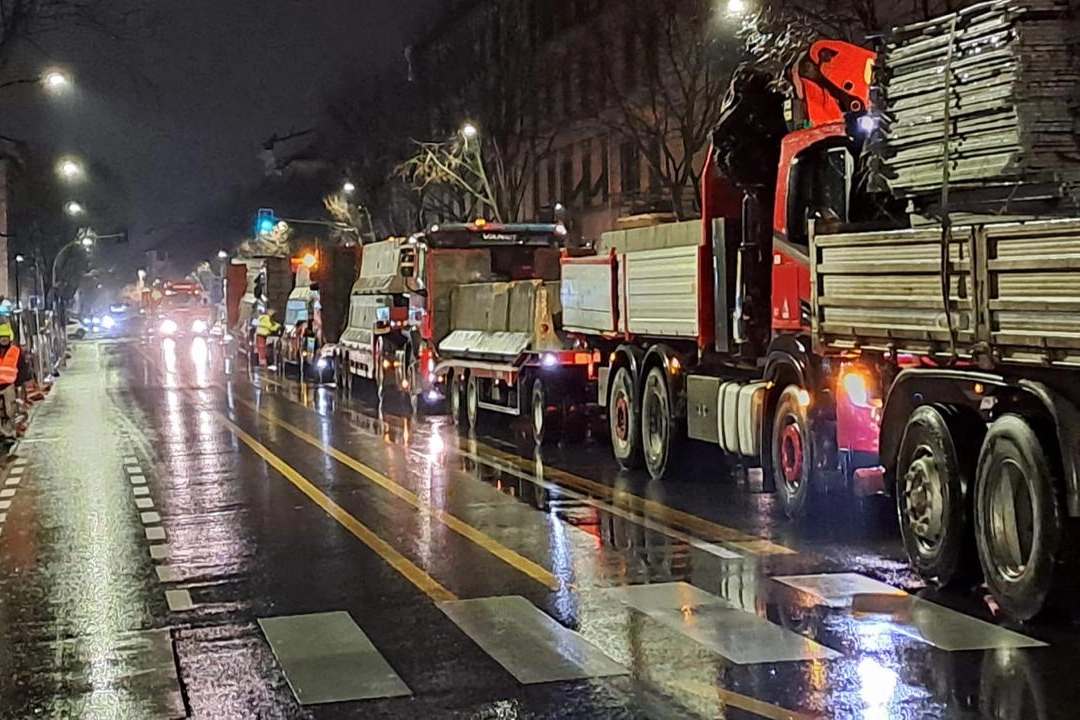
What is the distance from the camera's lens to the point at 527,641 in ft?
30.2

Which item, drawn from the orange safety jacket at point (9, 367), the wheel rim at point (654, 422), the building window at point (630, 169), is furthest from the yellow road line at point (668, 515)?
the building window at point (630, 169)

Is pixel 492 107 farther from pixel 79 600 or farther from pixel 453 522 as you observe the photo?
A: pixel 79 600

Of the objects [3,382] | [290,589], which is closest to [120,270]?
[3,382]

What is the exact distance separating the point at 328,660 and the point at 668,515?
19.8ft

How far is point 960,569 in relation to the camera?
34.1ft

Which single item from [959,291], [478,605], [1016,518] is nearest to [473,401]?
[478,605]

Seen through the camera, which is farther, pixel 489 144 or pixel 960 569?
pixel 489 144

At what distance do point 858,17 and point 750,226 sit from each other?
40.5 feet

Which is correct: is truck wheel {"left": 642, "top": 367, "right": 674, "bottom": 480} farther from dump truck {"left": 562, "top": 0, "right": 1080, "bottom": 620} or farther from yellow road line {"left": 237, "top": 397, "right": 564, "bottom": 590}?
yellow road line {"left": 237, "top": 397, "right": 564, "bottom": 590}

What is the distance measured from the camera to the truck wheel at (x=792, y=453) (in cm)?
1348

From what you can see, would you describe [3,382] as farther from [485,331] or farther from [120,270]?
[120,270]

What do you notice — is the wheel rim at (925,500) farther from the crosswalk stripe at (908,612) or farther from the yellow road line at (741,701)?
the yellow road line at (741,701)

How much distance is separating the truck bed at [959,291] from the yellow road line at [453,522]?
2949 millimetres

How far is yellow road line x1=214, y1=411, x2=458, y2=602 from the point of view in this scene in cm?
1098
